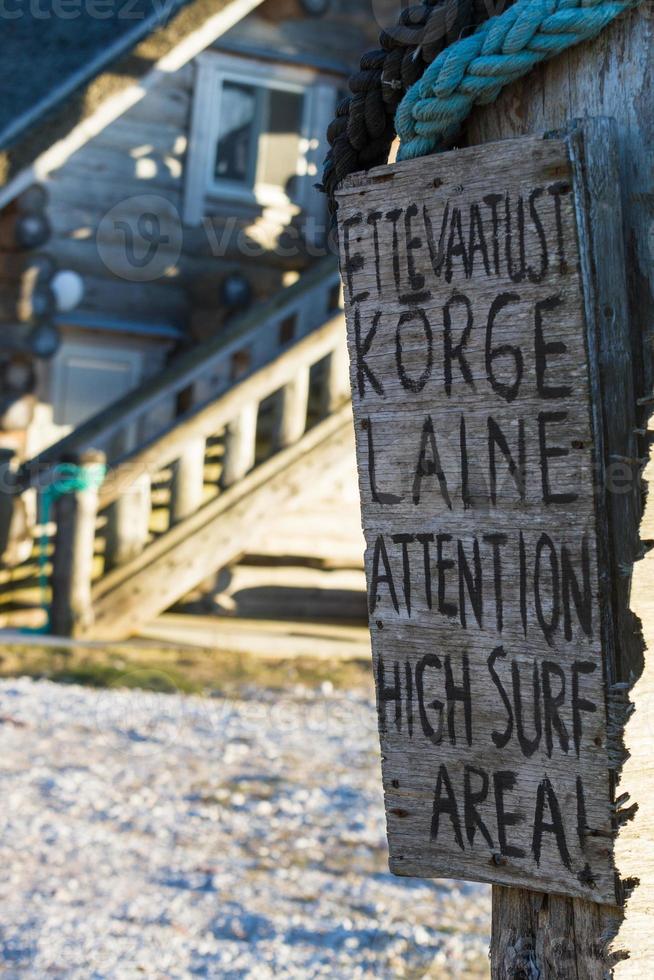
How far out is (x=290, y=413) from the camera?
9562mm

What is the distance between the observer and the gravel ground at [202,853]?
4602mm

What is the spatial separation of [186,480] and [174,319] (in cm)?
392

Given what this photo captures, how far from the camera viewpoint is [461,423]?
1.99 metres

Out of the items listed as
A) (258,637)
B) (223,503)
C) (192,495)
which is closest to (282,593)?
(258,637)

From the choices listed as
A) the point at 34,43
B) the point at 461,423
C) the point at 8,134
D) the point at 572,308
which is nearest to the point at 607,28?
the point at 572,308

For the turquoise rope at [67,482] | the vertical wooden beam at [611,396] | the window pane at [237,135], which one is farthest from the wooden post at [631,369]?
the window pane at [237,135]

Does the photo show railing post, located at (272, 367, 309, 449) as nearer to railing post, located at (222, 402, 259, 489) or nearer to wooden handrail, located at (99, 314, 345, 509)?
wooden handrail, located at (99, 314, 345, 509)

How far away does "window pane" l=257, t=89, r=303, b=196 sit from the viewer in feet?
43.5

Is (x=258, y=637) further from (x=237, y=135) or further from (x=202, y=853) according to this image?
(x=237, y=135)

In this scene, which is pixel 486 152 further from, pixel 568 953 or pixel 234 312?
pixel 234 312

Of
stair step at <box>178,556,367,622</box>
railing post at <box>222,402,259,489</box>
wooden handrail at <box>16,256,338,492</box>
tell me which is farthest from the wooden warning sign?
wooden handrail at <box>16,256,338,492</box>

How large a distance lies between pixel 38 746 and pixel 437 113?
560 centimetres

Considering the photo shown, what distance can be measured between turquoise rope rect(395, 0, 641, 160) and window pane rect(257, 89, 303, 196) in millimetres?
11436

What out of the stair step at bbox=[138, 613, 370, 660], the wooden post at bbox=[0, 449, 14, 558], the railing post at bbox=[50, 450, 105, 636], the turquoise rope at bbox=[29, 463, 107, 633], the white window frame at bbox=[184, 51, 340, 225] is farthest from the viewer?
the white window frame at bbox=[184, 51, 340, 225]
